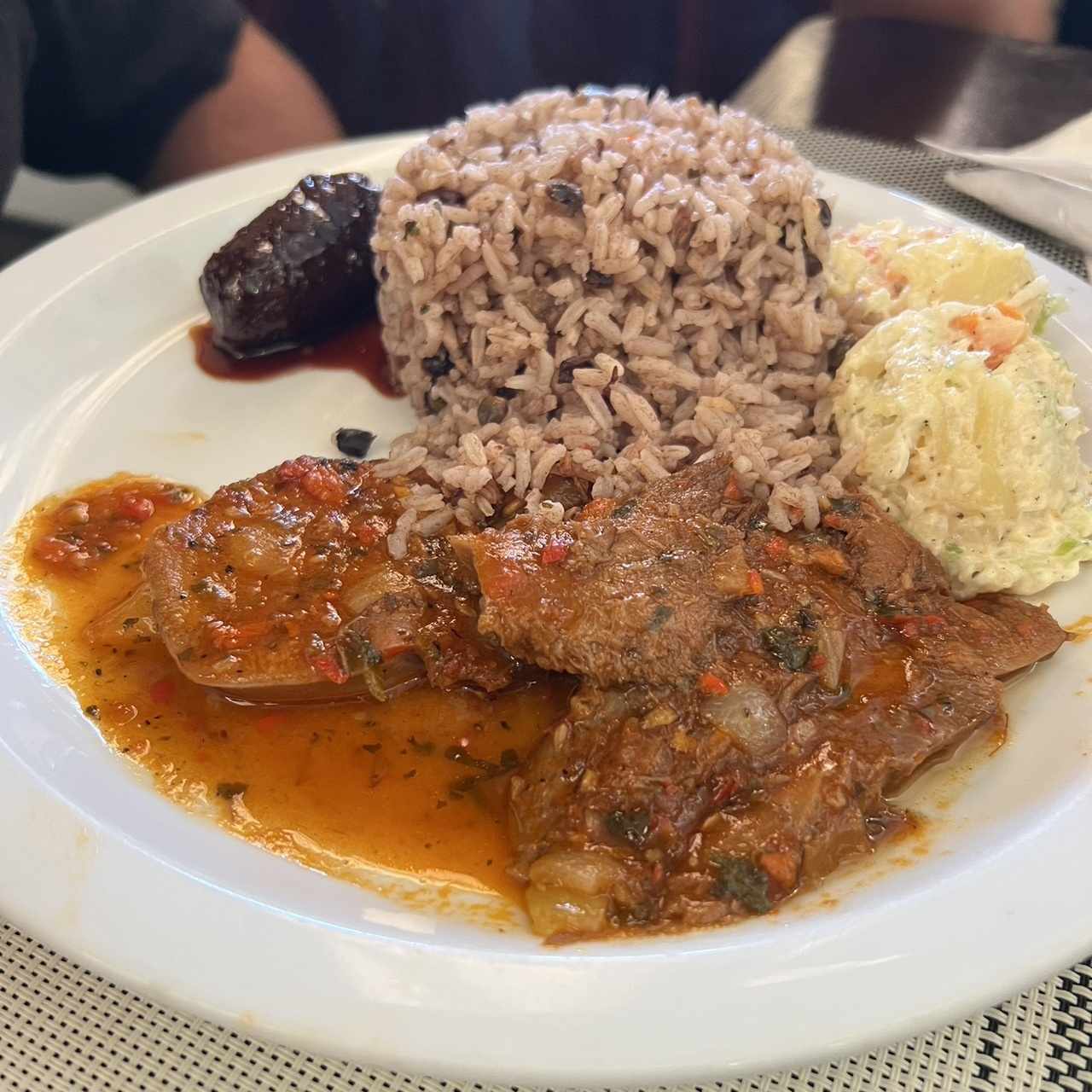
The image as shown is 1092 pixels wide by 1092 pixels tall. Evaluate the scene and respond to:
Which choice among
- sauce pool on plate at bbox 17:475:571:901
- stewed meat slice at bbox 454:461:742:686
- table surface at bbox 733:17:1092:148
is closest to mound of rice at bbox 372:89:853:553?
stewed meat slice at bbox 454:461:742:686

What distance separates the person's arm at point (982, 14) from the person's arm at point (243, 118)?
295cm

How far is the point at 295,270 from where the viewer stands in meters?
3.16

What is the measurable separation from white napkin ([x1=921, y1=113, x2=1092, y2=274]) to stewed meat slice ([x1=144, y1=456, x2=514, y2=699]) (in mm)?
2567

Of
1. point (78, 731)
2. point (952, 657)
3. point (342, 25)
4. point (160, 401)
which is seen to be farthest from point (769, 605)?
point (342, 25)

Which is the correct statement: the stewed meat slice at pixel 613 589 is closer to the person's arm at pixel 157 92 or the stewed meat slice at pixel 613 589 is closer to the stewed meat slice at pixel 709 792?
the stewed meat slice at pixel 709 792

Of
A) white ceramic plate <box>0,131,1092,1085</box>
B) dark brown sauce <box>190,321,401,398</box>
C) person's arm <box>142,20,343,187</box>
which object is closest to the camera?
white ceramic plate <box>0,131,1092,1085</box>

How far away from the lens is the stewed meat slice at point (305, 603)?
2244 millimetres

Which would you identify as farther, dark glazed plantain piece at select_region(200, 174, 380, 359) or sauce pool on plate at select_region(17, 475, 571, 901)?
dark glazed plantain piece at select_region(200, 174, 380, 359)

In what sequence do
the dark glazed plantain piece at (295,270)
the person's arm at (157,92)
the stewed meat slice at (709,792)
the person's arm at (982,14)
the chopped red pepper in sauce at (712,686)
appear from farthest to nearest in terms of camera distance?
the person's arm at (982,14) < the person's arm at (157,92) < the dark glazed plantain piece at (295,270) < the chopped red pepper in sauce at (712,686) < the stewed meat slice at (709,792)

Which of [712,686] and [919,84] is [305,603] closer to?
[712,686]

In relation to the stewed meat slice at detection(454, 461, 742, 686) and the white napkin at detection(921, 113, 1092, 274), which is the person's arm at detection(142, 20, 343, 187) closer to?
the white napkin at detection(921, 113, 1092, 274)

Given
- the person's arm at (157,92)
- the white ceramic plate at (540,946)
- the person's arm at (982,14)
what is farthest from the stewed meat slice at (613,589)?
the person's arm at (982,14)

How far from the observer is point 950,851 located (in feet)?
6.22

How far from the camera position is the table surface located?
4.25m
